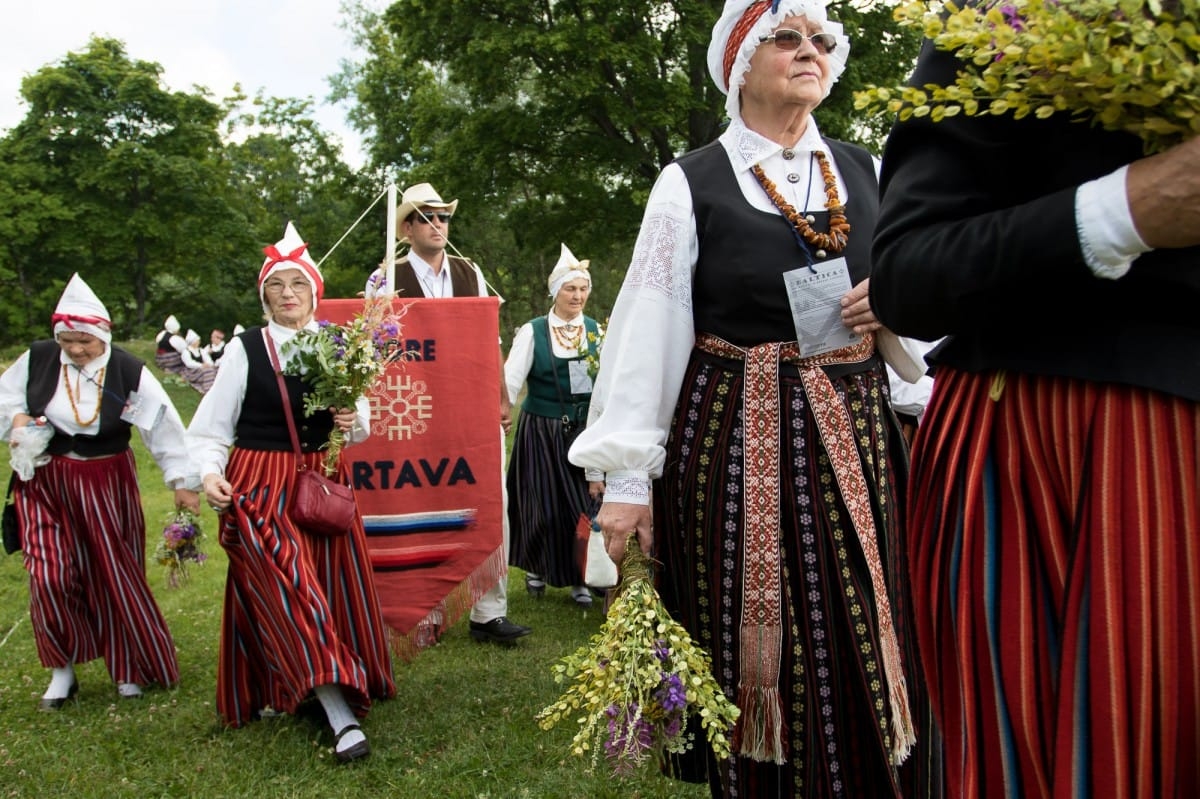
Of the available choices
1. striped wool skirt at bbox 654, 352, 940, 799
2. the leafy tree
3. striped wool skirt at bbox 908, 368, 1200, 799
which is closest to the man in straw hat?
striped wool skirt at bbox 654, 352, 940, 799

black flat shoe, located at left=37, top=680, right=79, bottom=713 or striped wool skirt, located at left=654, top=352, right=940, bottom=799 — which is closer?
striped wool skirt, located at left=654, top=352, right=940, bottom=799

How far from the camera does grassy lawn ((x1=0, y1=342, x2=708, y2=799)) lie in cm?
402

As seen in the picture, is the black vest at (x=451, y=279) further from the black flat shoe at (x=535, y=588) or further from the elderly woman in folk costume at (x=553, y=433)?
the black flat shoe at (x=535, y=588)

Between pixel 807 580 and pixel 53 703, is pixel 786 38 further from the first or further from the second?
pixel 53 703

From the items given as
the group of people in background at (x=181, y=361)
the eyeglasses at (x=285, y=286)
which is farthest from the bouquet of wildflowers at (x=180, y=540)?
the group of people in background at (x=181, y=361)

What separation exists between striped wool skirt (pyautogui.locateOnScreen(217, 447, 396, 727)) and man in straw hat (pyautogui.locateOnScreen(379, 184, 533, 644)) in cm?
119

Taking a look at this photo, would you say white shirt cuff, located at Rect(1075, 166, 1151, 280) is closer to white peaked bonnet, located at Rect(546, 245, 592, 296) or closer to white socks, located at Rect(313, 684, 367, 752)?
white socks, located at Rect(313, 684, 367, 752)

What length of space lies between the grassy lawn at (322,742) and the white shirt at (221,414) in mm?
1178

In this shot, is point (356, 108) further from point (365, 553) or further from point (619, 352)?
point (619, 352)

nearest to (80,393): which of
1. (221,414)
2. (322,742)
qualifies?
(221,414)

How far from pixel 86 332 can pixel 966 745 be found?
5.18 metres

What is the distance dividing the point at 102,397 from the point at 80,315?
432 millimetres

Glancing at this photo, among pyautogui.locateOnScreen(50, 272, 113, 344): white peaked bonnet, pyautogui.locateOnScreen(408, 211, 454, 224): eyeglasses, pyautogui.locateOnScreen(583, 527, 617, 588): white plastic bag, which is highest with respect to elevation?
pyautogui.locateOnScreen(408, 211, 454, 224): eyeglasses

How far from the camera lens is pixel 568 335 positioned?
699cm
